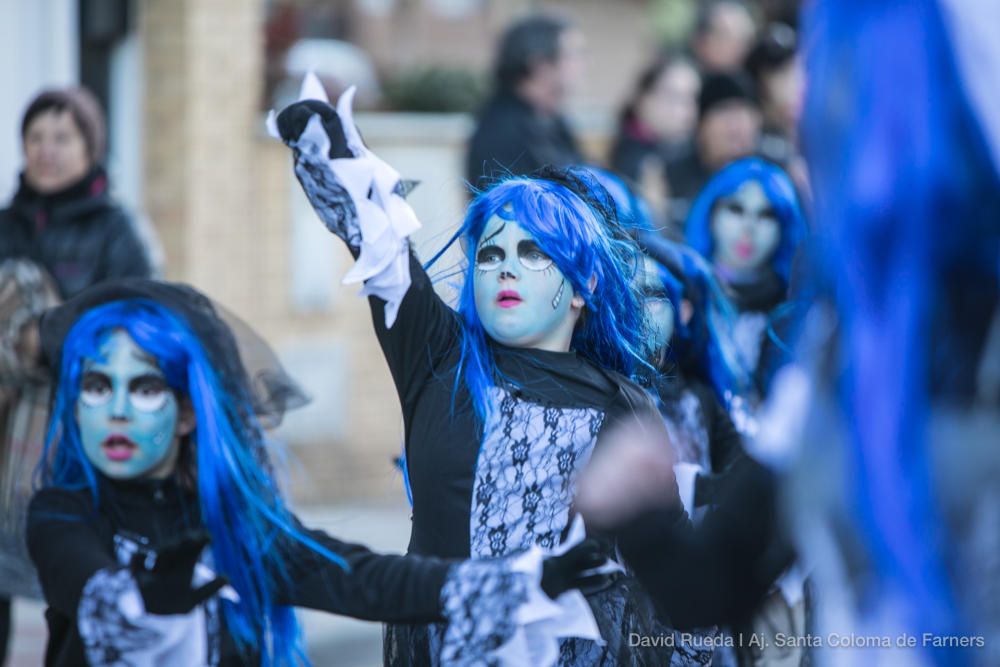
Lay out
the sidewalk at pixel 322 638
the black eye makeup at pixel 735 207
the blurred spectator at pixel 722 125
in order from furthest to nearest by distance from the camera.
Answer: the blurred spectator at pixel 722 125 → the sidewalk at pixel 322 638 → the black eye makeup at pixel 735 207

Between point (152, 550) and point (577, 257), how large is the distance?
39.7 inches

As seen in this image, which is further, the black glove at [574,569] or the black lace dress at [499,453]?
the black lace dress at [499,453]

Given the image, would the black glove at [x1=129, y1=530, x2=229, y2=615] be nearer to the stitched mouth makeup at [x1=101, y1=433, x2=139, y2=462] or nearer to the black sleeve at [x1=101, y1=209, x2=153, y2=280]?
the stitched mouth makeup at [x1=101, y1=433, x2=139, y2=462]

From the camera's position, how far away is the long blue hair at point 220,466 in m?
3.21

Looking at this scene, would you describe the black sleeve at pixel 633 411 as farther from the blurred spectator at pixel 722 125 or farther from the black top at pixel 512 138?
the blurred spectator at pixel 722 125

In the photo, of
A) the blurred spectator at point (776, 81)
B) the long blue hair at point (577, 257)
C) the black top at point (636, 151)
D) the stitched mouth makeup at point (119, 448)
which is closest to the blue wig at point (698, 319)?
the long blue hair at point (577, 257)

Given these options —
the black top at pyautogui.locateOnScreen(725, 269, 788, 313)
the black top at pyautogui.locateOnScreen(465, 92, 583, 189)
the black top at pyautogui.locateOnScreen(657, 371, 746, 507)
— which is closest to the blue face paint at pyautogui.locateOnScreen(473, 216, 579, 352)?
the black top at pyautogui.locateOnScreen(657, 371, 746, 507)

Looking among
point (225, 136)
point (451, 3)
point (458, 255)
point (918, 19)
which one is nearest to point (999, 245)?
point (918, 19)

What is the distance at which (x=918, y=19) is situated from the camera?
1736mm

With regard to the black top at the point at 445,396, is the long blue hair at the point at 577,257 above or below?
above

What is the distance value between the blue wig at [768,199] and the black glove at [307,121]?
2.28 meters

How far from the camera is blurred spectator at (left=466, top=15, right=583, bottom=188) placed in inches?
250

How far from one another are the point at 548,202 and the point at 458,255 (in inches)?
13.4

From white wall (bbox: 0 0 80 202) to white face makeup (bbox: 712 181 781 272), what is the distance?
317 cm
